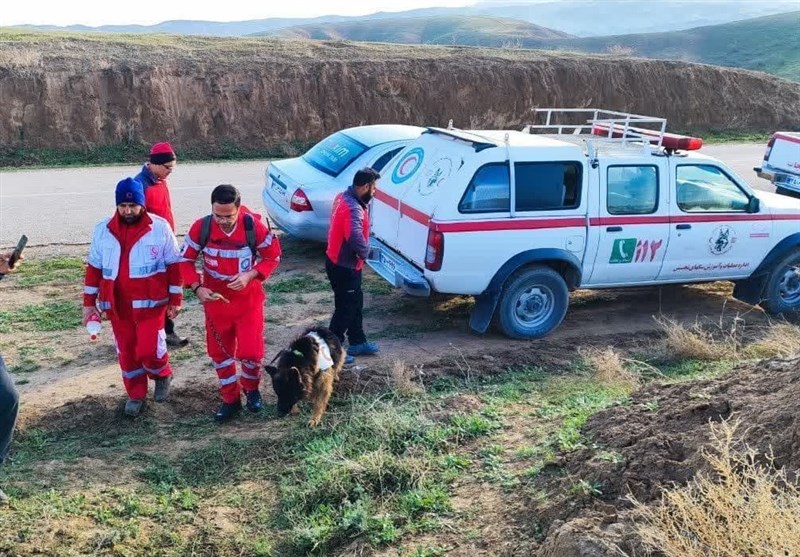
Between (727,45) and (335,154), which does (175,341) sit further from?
(727,45)

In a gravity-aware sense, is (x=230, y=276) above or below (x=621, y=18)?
below

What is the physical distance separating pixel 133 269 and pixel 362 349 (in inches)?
91.3

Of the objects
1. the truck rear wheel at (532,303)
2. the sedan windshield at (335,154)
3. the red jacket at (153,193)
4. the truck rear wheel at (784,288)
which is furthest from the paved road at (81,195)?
the truck rear wheel at (784,288)

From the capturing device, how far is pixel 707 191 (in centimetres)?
797

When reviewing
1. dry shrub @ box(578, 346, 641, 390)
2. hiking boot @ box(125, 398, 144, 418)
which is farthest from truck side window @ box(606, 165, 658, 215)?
hiking boot @ box(125, 398, 144, 418)

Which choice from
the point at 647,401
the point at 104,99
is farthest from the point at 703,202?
the point at 104,99

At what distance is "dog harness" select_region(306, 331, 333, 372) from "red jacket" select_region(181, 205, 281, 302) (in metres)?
0.54

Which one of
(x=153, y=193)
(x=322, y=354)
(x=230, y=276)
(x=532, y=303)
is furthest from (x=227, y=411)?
(x=532, y=303)

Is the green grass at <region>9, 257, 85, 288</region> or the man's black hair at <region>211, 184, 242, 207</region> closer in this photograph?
the man's black hair at <region>211, 184, 242, 207</region>

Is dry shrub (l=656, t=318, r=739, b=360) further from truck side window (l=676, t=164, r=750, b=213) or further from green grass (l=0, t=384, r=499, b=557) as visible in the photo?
green grass (l=0, t=384, r=499, b=557)

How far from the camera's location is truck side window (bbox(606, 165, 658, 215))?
7539 mm

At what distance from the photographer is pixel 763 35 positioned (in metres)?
62.2

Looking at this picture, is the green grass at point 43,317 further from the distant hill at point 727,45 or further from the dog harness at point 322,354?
the distant hill at point 727,45

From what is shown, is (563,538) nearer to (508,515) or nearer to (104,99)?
(508,515)
